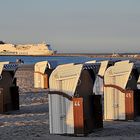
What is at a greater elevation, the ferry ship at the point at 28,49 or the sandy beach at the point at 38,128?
the ferry ship at the point at 28,49

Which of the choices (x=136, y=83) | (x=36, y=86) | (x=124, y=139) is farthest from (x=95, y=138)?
(x=36, y=86)

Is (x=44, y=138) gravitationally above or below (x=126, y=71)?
below

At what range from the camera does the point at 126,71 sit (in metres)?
15.8

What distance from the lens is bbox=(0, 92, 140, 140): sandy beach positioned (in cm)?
1262

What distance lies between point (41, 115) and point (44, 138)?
475cm

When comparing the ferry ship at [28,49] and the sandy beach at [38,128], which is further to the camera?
the ferry ship at [28,49]

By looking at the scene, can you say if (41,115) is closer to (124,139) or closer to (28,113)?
(28,113)

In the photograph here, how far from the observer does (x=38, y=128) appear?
1400 centimetres

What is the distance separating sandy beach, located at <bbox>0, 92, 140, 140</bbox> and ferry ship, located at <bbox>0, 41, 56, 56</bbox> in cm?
13261

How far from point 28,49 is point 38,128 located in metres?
143

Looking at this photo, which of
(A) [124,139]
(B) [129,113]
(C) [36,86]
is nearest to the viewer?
(A) [124,139]

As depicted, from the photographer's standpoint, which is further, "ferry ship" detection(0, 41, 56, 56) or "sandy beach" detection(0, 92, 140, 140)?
"ferry ship" detection(0, 41, 56, 56)

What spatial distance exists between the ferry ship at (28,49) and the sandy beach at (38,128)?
435 feet

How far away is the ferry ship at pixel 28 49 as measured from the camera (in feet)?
499
